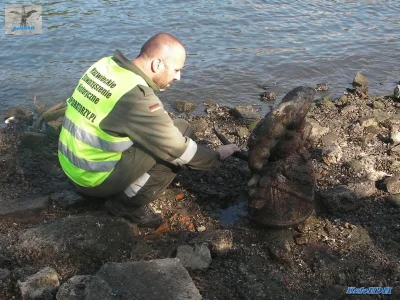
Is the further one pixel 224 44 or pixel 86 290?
pixel 224 44

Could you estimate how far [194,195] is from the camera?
14.4ft

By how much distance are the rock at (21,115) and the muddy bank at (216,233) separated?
749 millimetres

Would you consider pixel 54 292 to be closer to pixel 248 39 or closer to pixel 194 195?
pixel 194 195

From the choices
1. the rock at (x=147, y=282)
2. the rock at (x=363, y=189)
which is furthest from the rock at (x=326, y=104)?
the rock at (x=147, y=282)

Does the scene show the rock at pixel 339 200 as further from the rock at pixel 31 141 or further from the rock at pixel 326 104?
the rock at pixel 31 141

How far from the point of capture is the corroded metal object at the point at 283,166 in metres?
3.46

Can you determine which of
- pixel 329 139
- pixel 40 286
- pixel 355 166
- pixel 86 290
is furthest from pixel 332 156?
pixel 40 286

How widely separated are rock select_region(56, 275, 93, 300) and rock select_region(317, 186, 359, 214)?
7.00ft

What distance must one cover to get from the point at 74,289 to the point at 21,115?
401 centimetres

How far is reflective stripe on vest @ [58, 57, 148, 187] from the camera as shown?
3.46 metres

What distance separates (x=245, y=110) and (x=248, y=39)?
337cm

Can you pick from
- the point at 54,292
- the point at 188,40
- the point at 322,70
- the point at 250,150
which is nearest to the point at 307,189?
the point at 250,150

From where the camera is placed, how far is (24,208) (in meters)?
3.96

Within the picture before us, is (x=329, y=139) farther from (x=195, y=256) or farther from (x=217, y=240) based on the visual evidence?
(x=195, y=256)
